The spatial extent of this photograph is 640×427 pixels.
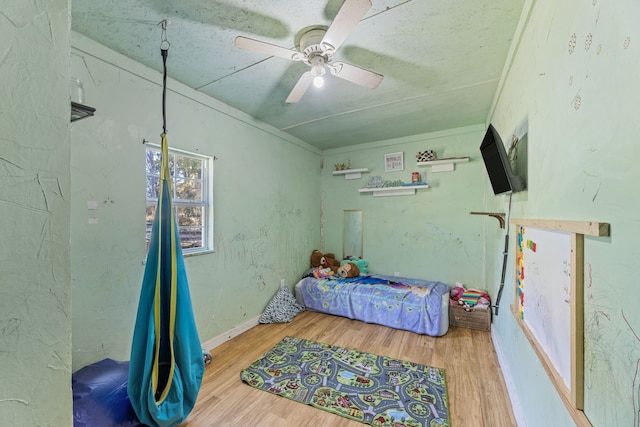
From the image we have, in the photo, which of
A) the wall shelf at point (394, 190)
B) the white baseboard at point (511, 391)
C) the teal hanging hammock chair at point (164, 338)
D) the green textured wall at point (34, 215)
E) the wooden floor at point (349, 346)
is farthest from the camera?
the wall shelf at point (394, 190)

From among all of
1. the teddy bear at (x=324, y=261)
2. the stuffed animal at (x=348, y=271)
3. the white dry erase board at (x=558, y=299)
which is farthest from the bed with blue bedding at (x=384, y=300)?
the white dry erase board at (x=558, y=299)

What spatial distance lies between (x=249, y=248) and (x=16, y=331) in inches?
101

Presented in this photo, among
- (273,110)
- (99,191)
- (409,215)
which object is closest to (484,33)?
(273,110)

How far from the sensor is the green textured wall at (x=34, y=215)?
0.49 metres

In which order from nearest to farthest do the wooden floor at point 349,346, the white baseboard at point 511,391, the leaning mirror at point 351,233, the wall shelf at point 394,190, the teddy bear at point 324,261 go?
the white baseboard at point 511,391 → the wooden floor at point 349,346 → the wall shelf at point 394,190 → the teddy bear at point 324,261 → the leaning mirror at point 351,233

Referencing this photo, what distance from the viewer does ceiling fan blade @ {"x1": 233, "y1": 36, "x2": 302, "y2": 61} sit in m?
1.49

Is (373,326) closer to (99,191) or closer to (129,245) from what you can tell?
(129,245)

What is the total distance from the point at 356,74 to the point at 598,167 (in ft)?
4.75

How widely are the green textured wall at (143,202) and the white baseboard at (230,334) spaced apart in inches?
1.5

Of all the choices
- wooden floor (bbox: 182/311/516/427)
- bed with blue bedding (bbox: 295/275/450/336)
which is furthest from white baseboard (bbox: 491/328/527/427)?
bed with blue bedding (bbox: 295/275/450/336)

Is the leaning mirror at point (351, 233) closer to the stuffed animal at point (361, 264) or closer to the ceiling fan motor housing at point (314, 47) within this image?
the stuffed animal at point (361, 264)

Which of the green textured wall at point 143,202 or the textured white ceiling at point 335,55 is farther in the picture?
the green textured wall at point 143,202

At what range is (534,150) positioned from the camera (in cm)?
134

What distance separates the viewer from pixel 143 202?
2.05 m
